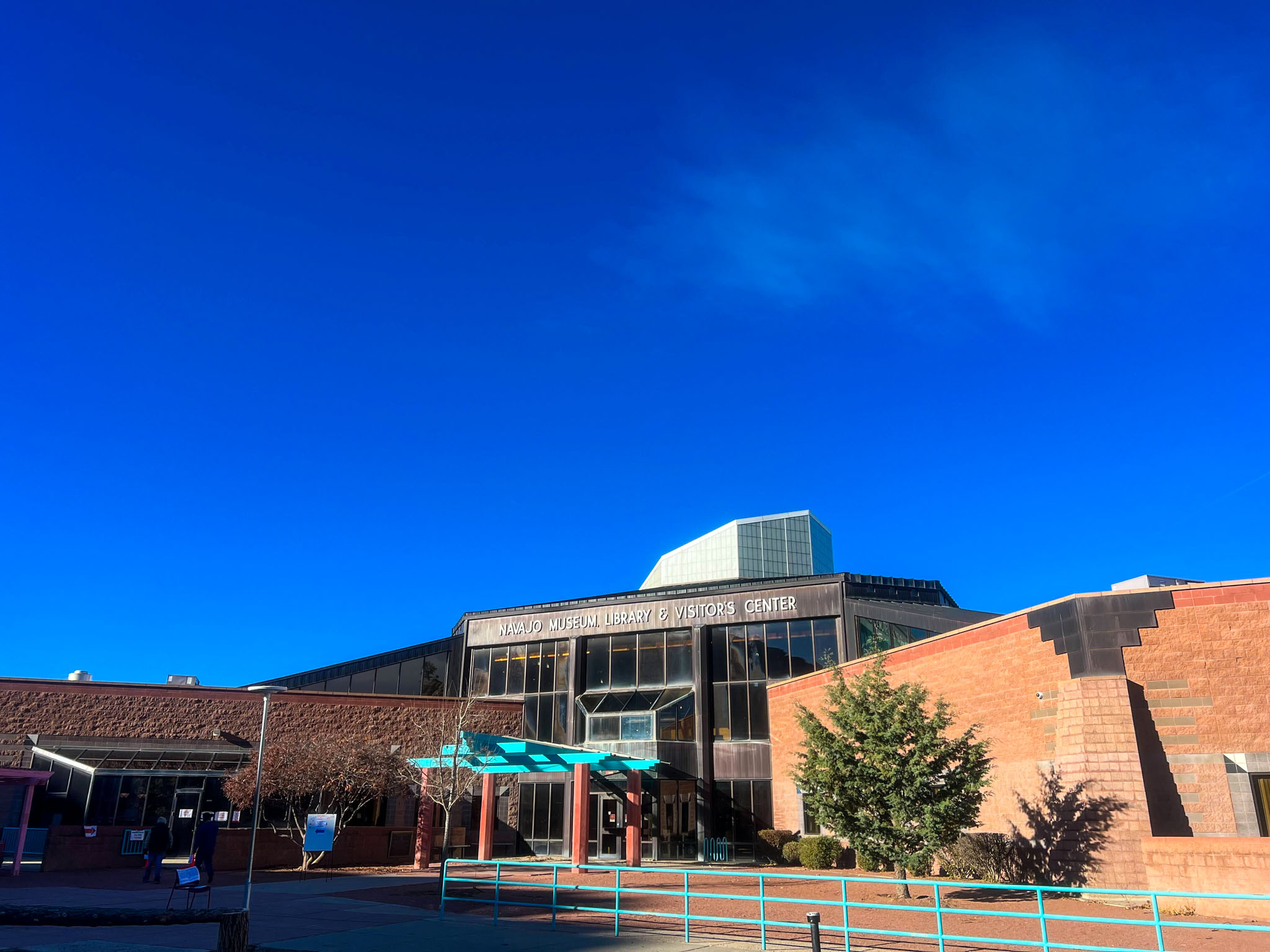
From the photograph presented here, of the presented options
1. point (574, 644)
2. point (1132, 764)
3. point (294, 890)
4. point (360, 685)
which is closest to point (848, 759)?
point (1132, 764)

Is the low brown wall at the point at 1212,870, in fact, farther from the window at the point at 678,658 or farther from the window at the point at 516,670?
the window at the point at 516,670

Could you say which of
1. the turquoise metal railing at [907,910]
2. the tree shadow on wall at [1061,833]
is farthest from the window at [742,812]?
the tree shadow on wall at [1061,833]

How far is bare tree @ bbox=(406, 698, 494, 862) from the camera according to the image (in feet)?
74.1

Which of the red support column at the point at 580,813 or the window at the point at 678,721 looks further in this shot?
the window at the point at 678,721

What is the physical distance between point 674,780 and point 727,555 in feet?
97.4

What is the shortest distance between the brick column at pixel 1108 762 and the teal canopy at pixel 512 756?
38.5 ft

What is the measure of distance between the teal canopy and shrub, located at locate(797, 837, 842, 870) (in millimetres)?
5196

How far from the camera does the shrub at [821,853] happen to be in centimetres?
2561

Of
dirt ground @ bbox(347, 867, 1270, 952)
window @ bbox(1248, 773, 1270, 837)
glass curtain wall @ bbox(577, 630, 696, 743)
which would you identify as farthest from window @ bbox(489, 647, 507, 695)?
window @ bbox(1248, 773, 1270, 837)

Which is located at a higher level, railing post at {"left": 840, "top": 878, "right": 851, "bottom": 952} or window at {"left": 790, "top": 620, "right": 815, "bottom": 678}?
window at {"left": 790, "top": 620, "right": 815, "bottom": 678}

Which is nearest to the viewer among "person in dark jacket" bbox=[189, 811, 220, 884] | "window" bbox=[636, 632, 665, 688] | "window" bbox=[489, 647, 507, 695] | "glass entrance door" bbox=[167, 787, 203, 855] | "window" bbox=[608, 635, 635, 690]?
"person in dark jacket" bbox=[189, 811, 220, 884]

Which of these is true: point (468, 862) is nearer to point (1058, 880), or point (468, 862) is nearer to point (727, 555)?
point (1058, 880)

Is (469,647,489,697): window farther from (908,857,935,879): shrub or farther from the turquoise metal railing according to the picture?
(908,857,935,879): shrub

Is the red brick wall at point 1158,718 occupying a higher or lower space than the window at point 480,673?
lower
